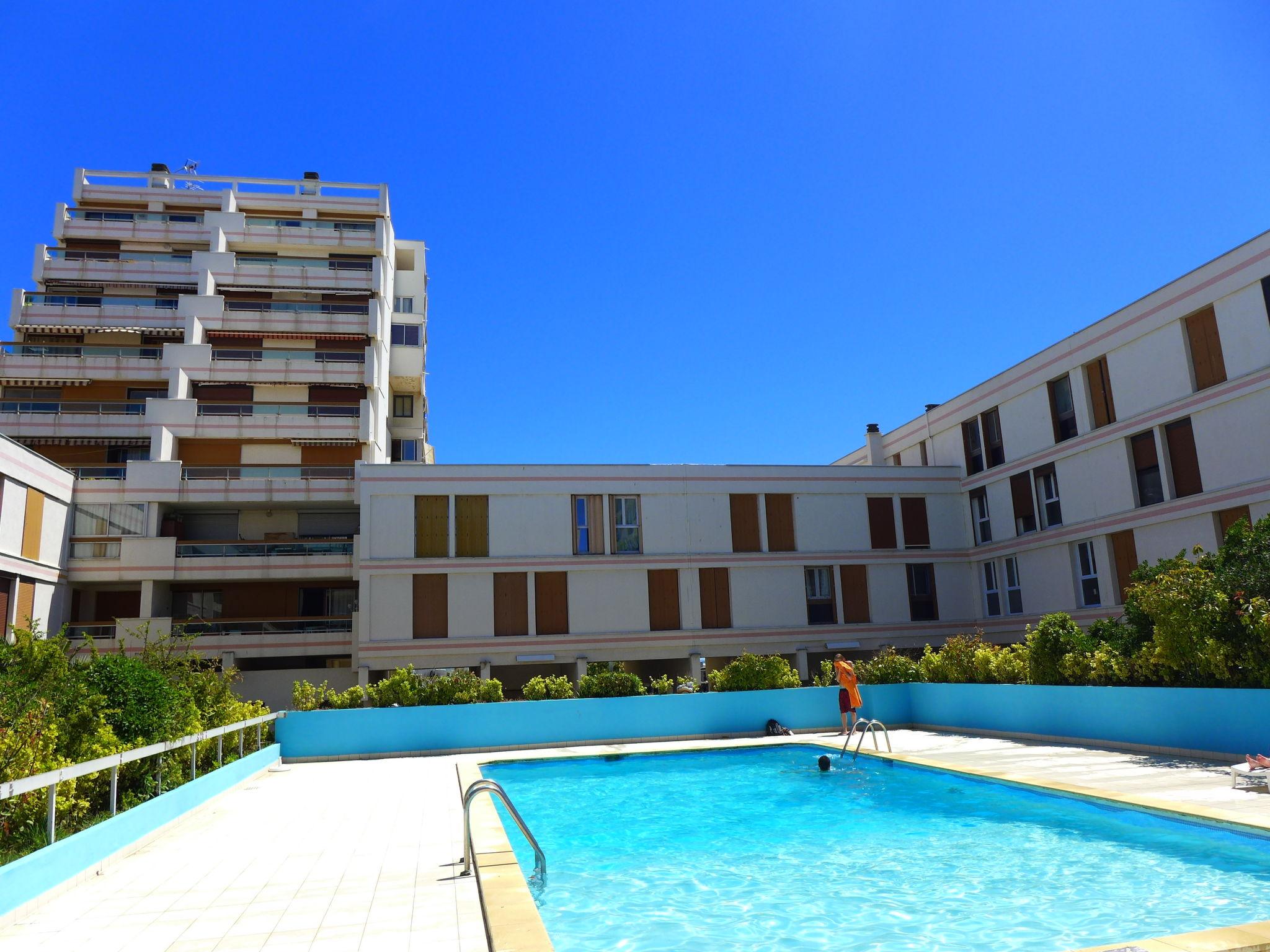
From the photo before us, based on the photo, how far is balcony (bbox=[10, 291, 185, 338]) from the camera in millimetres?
37906

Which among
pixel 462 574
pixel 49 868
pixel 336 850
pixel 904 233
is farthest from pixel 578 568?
pixel 49 868

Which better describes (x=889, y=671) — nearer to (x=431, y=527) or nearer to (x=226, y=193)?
(x=431, y=527)

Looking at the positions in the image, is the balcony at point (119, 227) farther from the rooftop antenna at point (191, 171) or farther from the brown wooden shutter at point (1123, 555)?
the brown wooden shutter at point (1123, 555)

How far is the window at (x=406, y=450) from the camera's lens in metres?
42.7

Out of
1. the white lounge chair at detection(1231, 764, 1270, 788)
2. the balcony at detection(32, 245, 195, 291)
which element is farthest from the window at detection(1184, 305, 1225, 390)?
the balcony at detection(32, 245, 195, 291)

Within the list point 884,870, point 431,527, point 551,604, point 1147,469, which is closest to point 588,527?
point 551,604

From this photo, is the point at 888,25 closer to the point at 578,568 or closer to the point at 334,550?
the point at 578,568

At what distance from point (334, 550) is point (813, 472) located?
18.1 meters

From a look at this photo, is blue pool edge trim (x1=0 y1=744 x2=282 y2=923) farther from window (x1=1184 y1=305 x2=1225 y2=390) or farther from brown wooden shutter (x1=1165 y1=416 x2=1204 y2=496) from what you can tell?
window (x1=1184 y1=305 x2=1225 y2=390)

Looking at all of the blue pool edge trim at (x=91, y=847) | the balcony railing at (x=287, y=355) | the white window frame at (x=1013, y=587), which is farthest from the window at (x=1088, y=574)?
the balcony railing at (x=287, y=355)

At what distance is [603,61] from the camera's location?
1911cm

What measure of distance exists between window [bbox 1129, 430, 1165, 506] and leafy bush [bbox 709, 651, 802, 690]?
37.4 feet

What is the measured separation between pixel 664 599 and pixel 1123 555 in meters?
13.9

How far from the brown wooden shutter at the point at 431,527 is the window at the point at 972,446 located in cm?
1843
